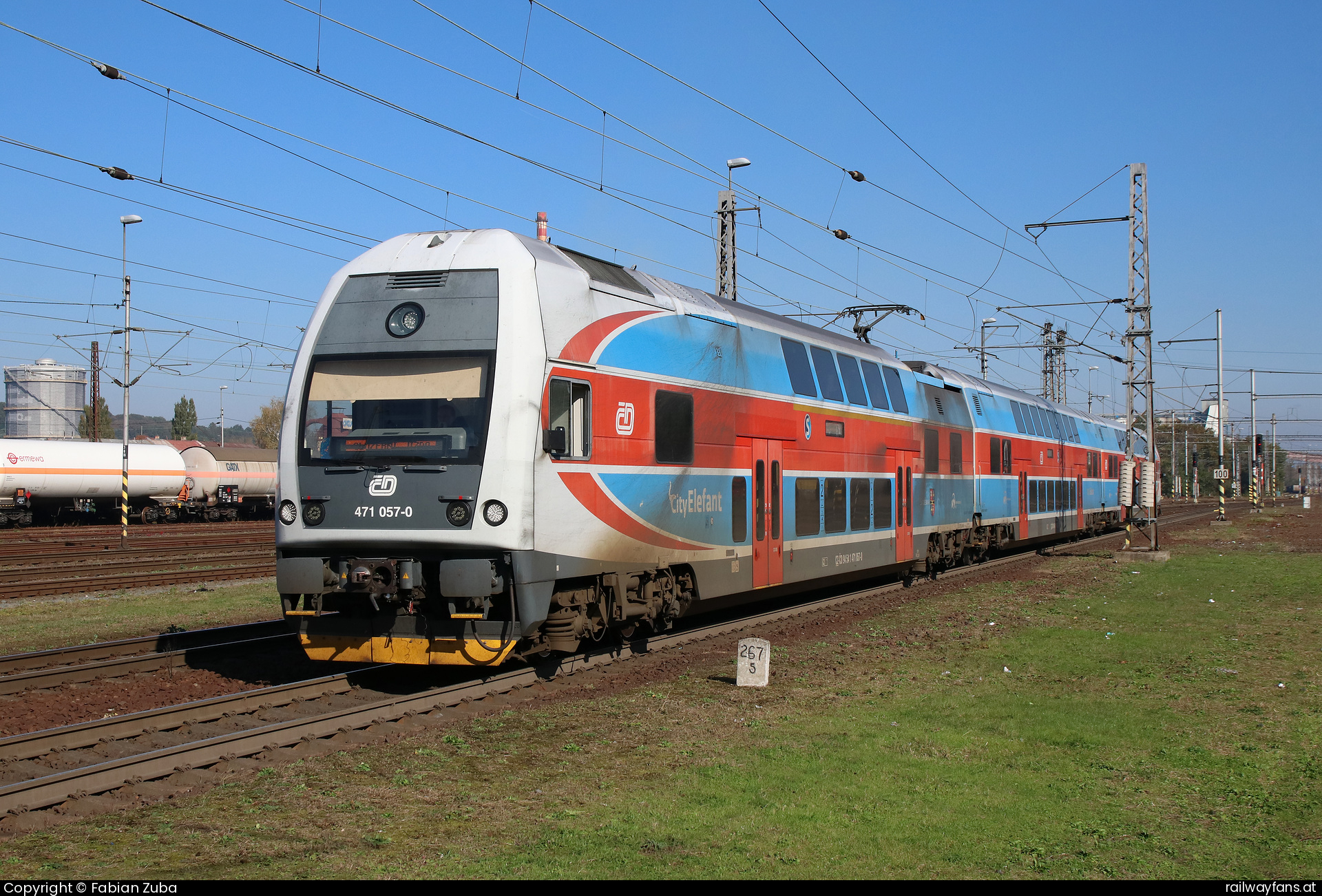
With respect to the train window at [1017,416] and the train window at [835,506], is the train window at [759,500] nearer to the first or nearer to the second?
the train window at [835,506]

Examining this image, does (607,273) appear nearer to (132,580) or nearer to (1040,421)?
(132,580)

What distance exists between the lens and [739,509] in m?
14.6

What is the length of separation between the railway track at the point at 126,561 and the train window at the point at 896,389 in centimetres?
1437

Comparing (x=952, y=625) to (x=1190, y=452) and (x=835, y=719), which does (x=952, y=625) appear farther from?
(x=1190, y=452)

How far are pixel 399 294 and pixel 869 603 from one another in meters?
11.3

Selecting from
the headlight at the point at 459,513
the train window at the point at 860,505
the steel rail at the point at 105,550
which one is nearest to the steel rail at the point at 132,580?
the steel rail at the point at 105,550

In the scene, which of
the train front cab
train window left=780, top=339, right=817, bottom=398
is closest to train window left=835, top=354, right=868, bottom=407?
train window left=780, top=339, right=817, bottom=398

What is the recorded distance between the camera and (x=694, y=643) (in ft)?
46.9

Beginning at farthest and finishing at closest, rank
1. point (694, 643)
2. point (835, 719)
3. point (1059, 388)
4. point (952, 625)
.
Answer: point (1059, 388), point (952, 625), point (694, 643), point (835, 719)

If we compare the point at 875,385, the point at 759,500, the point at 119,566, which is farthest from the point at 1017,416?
the point at 119,566

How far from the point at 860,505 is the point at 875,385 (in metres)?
2.44

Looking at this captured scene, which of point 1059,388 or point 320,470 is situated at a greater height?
point 1059,388

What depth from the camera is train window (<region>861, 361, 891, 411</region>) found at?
770 inches
